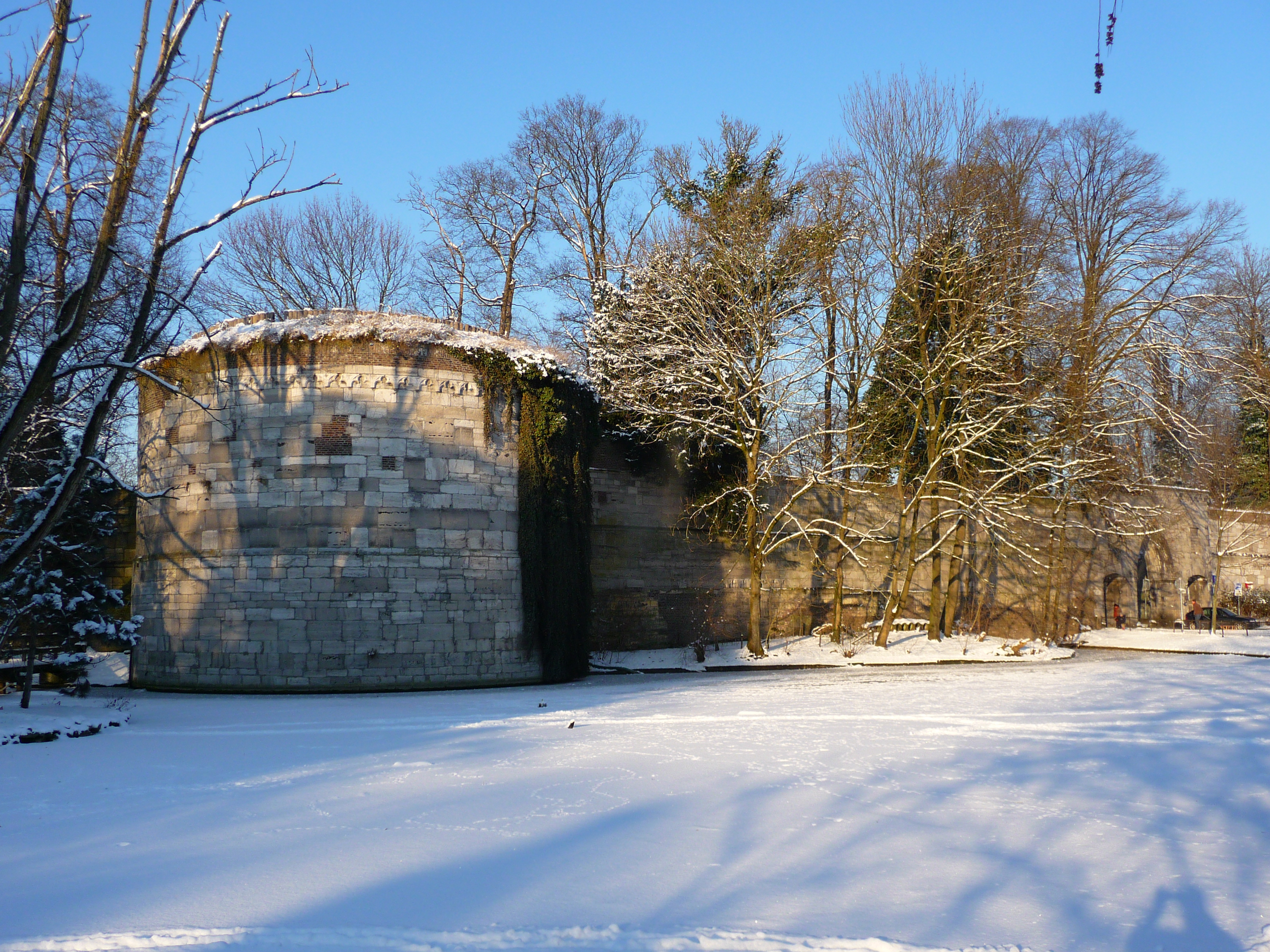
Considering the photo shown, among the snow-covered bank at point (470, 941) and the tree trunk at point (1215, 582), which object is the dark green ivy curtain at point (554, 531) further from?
the tree trunk at point (1215, 582)

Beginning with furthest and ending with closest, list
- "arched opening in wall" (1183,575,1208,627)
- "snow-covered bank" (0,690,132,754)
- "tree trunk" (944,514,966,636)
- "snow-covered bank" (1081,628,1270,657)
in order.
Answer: "arched opening in wall" (1183,575,1208,627), "tree trunk" (944,514,966,636), "snow-covered bank" (1081,628,1270,657), "snow-covered bank" (0,690,132,754)

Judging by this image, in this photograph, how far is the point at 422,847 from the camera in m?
4.90

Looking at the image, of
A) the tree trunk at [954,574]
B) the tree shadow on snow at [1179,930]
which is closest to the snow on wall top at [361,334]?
the tree trunk at [954,574]

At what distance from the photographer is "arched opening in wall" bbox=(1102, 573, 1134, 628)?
26.5 m

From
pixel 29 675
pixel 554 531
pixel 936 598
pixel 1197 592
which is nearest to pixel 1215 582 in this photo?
pixel 1197 592

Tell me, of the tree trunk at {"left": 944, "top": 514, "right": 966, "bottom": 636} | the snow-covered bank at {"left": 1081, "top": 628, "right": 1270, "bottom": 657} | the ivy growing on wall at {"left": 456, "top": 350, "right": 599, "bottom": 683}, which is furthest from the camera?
the tree trunk at {"left": 944, "top": 514, "right": 966, "bottom": 636}

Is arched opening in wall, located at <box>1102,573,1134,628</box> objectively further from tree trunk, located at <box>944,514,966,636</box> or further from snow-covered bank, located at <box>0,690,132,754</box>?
snow-covered bank, located at <box>0,690,132,754</box>

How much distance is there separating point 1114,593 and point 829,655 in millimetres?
12781

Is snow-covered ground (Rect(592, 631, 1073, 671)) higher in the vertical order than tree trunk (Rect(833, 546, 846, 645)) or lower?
lower

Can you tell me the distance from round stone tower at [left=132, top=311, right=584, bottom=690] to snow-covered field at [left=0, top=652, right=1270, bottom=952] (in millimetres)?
3895

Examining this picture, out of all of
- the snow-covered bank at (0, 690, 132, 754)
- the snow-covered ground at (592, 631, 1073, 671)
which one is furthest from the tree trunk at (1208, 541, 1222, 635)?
the snow-covered bank at (0, 690, 132, 754)

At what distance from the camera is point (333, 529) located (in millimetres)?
13656

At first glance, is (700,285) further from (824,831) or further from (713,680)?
(824,831)

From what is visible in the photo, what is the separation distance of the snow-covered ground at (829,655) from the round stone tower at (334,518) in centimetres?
422
